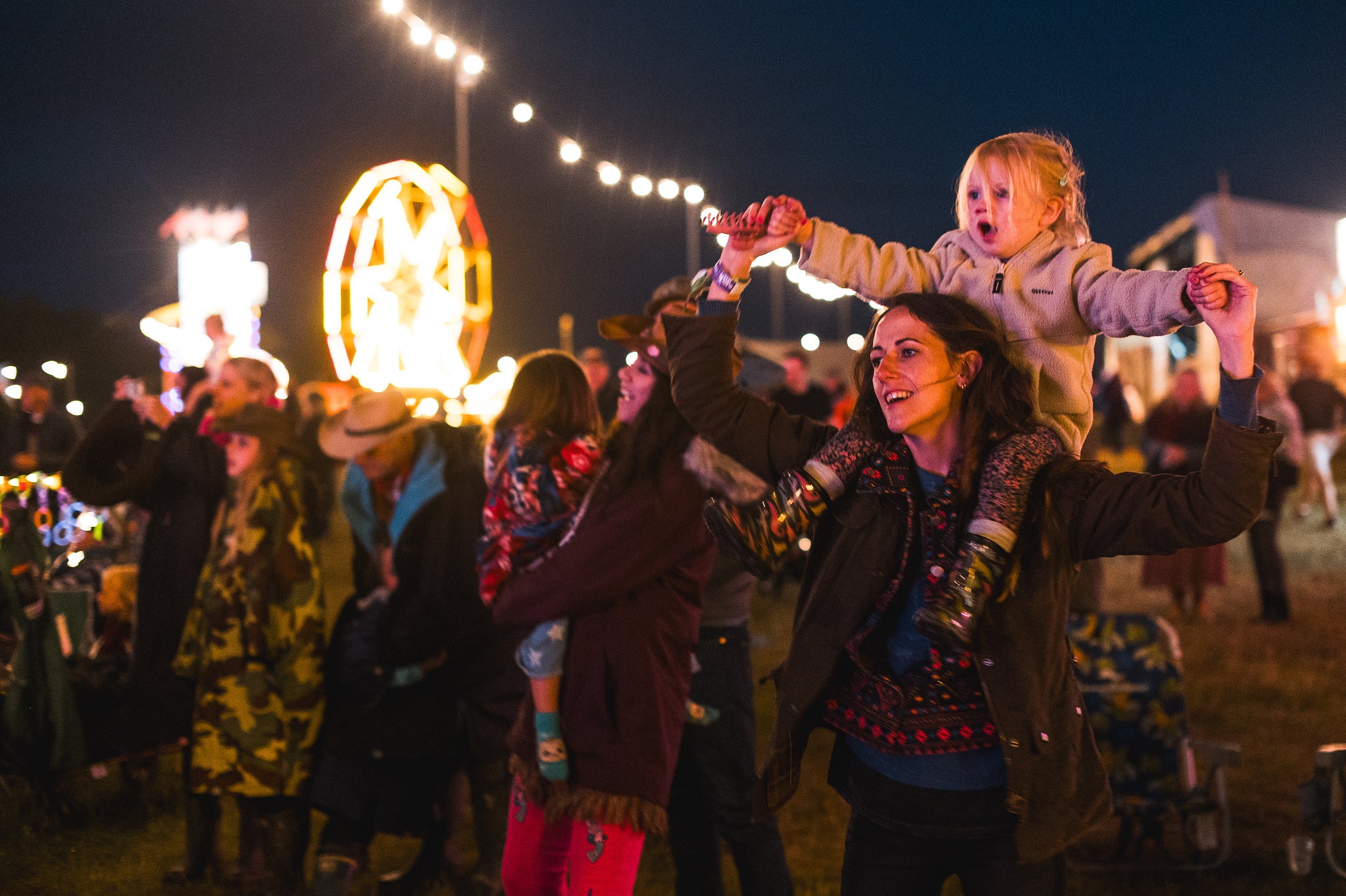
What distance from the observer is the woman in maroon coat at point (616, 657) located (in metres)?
2.40

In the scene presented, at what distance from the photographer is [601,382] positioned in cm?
920

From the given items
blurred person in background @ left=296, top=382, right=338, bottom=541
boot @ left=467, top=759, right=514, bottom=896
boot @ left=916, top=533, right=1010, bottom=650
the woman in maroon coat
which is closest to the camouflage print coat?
blurred person in background @ left=296, top=382, right=338, bottom=541

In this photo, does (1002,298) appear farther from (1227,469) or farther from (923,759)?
(923,759)

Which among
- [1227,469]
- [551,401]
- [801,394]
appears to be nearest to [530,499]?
[551,401]

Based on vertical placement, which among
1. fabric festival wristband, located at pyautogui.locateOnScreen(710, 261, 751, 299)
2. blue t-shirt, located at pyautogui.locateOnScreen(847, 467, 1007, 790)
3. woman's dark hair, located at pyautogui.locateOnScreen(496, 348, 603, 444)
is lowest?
blue t-shirt, located at pyautogui.locateOnScreen(847, 467, 1007, 790)

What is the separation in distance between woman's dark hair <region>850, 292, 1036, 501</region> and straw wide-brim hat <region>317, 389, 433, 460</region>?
221 cm

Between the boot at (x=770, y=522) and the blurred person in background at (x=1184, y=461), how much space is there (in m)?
7.16

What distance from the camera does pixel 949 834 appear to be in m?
1.83

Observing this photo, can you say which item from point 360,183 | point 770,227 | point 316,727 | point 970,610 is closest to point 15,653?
point 316,727

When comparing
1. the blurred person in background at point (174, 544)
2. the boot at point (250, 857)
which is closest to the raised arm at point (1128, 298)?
the blurred person in background at point (174, 544)

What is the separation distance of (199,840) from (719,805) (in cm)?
225

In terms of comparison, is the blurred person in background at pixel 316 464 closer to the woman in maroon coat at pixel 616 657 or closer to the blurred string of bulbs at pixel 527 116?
the woman in maroon coat at pixel 616 657

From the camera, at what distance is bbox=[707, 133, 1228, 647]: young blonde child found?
1.68 meters

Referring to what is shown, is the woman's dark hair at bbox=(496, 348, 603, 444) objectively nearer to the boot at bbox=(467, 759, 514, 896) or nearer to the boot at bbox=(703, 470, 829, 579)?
the boot at bbox=(703, 470, 829, 579)
